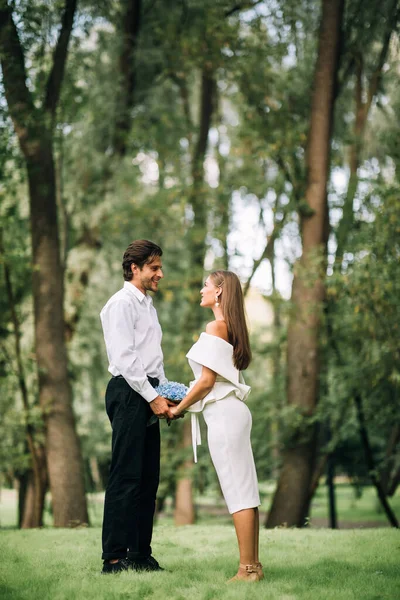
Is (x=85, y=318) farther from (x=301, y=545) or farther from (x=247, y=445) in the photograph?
(x=247, y=445)

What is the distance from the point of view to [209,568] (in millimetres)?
5273

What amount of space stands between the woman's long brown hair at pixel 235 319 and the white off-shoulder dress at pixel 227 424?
0.17ft

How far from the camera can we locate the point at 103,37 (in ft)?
43.6

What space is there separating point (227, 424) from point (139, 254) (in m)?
1.25

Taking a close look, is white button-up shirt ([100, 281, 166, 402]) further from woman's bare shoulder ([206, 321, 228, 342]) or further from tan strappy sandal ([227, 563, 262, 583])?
tan strappy sandal ([227, 563, 262, 583])

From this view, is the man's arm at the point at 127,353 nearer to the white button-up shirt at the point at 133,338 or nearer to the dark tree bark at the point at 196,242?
the white button-up shirt at the point at 133,338

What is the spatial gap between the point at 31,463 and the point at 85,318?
3814mm

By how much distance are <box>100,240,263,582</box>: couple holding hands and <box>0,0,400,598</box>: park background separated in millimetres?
3475

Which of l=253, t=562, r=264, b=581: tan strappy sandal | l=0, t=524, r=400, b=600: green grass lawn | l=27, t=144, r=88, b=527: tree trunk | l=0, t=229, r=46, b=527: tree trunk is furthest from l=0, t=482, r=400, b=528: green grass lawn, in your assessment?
l=253, t=562, r=264, b=581: tan strappy sandal

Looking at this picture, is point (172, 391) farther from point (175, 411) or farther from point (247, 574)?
point (247, 574)

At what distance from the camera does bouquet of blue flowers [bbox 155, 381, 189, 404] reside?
16.3ft

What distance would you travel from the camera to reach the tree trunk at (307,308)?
1183 centimetres

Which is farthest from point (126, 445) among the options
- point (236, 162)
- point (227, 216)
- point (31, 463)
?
point (236, 162)

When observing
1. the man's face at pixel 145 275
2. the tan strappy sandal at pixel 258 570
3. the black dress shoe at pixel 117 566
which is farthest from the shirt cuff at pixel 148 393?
the tan strappy sandal at pixel 258 570
